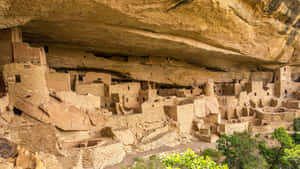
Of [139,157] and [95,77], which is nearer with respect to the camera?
[139,157]

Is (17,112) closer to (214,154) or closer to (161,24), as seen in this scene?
(161,24)

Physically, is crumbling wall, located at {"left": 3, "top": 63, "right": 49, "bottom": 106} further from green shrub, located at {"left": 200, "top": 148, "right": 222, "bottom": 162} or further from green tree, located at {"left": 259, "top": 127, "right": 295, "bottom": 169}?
green tree, located at {"left": 259, "top": 127, "right": 295, "bottom": 169}

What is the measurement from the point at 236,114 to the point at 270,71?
25.1 ft

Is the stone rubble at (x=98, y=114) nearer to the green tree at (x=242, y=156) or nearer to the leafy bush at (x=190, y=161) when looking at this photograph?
the green tree at (x=242, y=156)

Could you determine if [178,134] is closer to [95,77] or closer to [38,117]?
[95,77]

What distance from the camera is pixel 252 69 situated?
60.1ft

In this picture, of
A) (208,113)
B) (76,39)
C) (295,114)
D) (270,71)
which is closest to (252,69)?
(270,71)

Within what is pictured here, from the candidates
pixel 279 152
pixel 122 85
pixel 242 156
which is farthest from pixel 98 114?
pixel 279 152

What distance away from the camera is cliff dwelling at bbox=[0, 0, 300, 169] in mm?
6973

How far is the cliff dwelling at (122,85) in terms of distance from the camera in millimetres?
6973

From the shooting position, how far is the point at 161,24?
857 centimetres

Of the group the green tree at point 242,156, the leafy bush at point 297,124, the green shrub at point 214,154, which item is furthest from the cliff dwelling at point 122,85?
the green tree at point 242,156

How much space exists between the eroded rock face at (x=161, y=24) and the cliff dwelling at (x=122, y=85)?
58 millimetres

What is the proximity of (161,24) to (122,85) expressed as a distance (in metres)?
5.29
